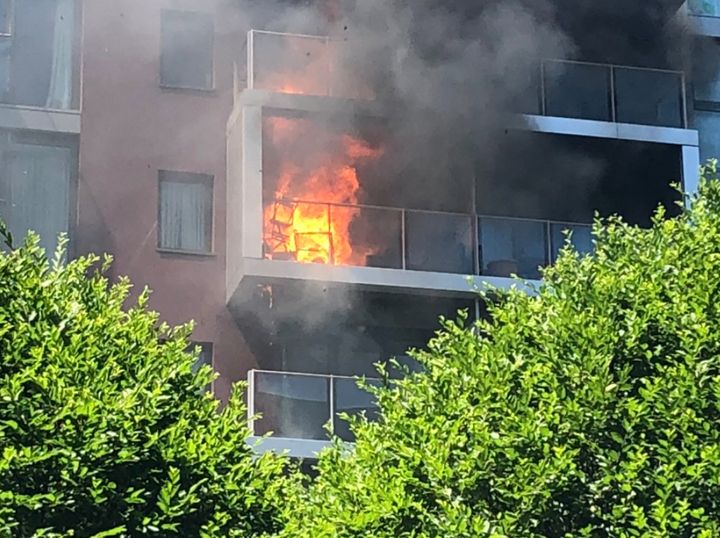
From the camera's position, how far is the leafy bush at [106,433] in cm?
1362

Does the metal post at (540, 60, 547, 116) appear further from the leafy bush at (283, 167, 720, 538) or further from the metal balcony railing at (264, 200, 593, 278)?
the leafy bush at (283, 167, 720, 538)

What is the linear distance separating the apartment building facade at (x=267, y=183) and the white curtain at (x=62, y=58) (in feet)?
0.08

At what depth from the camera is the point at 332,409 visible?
22516 mm

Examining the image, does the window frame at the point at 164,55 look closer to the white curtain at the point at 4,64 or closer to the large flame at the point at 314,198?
the large flame at the point at 314,198

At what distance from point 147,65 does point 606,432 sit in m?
11.3

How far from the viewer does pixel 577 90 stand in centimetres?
2512

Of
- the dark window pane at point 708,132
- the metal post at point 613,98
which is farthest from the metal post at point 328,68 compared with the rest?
the dark window pane at point 708,132

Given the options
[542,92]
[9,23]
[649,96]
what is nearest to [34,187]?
[9,23]

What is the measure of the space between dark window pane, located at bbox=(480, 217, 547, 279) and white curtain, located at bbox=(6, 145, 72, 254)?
6034mm

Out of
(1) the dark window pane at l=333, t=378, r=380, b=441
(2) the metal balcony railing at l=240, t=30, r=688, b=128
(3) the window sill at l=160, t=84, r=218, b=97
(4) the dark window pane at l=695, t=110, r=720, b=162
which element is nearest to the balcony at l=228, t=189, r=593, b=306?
(1) the dark window pane at l=333, t=378, r=380, b=441

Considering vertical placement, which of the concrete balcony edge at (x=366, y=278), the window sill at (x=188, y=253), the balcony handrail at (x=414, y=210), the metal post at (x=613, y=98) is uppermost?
the metal post at (x=613, y=98)

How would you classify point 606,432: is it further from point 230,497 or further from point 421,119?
point 421,119

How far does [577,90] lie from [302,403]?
21.7 feet

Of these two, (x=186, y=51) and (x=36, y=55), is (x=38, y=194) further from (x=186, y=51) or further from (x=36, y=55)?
(x=186, y=51)
